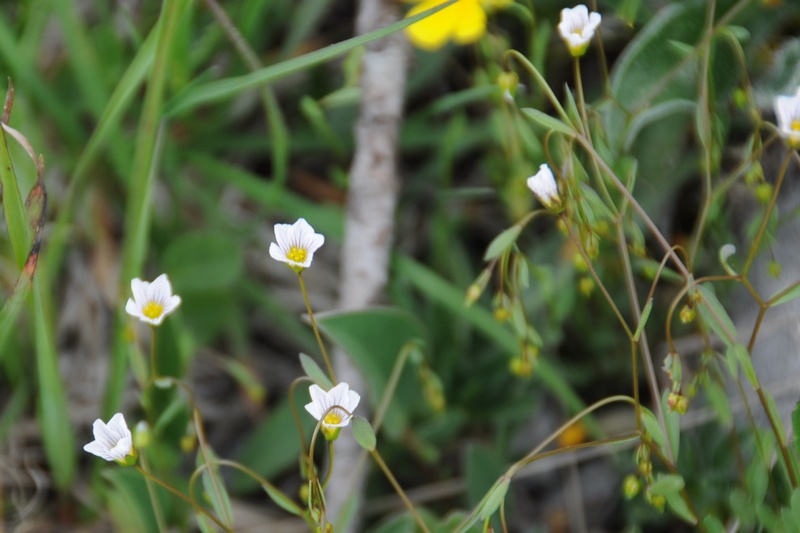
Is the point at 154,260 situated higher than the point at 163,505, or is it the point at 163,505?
the point at 154,260

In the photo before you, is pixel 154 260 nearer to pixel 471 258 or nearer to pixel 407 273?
pixel 407 273

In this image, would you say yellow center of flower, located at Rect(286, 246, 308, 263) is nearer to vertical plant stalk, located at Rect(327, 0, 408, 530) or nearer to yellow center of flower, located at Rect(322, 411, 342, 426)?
yellow center of flower, located at Rect(322, 411, 342, 426)

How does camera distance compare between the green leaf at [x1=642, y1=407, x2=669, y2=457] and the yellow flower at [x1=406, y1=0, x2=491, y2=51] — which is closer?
the green leaf at [x1=642, y1=407, x2=669, y2=457]

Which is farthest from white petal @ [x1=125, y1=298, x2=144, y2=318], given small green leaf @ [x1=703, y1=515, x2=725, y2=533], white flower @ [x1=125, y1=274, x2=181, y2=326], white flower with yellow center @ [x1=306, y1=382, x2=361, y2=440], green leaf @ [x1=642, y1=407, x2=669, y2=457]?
small green leaf @ [x1=703, y1=515, x2=725, y2=533]

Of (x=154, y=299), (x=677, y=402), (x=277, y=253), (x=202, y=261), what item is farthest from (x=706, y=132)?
(x=202, y=261)

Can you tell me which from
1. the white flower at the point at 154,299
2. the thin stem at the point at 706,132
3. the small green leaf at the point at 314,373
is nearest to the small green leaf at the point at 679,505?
the thin stem at the point at 706,132

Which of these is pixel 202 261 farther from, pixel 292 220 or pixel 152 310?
pixel 152 310

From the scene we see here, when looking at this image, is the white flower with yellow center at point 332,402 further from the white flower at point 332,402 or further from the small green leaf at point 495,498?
the small green leaf at point 495,498

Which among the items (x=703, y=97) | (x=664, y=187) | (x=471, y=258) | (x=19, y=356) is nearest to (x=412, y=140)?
(x=471, y=258)
